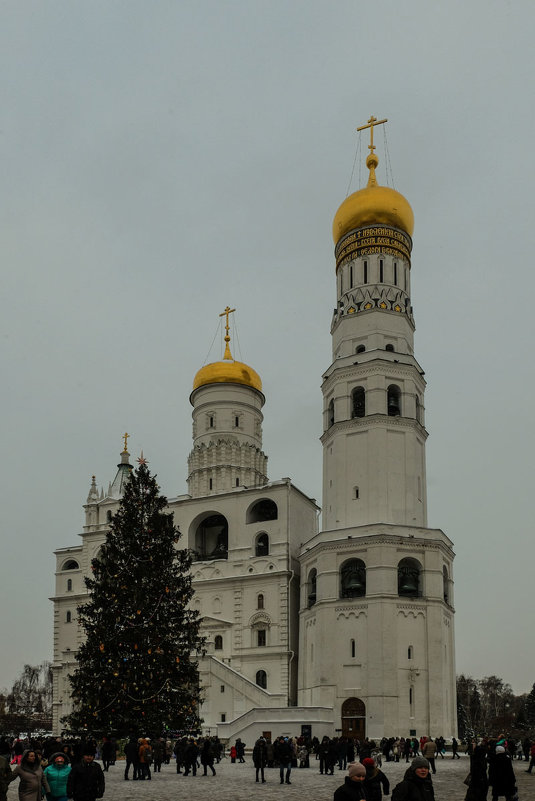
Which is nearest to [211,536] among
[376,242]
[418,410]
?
Result: [418,410]

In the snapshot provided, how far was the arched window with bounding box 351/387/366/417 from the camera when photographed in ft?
158

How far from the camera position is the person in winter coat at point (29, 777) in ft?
36.7

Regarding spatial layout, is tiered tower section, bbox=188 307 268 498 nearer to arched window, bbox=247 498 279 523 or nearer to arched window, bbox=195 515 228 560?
arched window, bbox=195 515 228 560

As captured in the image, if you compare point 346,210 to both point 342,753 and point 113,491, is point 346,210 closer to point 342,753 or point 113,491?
point 113,491

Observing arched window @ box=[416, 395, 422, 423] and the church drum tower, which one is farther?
arched window @ box=[416, 395, 422, 423]

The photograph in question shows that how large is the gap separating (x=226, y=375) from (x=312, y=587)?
16496mm

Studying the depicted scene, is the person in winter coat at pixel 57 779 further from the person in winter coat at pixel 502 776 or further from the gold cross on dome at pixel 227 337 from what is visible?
the gold cross on dome at pixel 227 337

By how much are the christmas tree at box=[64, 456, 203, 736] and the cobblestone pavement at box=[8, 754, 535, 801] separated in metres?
1.71

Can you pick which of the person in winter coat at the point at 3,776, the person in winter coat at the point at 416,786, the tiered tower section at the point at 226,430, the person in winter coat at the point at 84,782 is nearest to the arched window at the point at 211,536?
the tiered tower section at the point at 226,430

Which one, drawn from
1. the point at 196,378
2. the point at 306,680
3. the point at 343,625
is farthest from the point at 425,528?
the point at 196,378

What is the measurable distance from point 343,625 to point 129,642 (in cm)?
1726

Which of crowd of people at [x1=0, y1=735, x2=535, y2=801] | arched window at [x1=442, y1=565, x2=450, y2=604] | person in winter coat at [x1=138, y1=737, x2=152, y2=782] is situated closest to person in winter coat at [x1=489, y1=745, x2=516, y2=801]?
crowd of people at [x1=0, y1=735, x2=535, y2=801]

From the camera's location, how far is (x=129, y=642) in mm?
28266

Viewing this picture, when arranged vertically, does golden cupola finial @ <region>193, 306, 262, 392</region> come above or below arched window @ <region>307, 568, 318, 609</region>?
above
